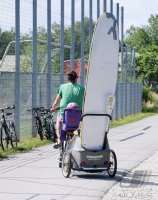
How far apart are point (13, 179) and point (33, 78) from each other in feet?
→ 29.0

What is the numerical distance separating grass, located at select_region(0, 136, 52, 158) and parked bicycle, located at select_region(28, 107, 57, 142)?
28 cm

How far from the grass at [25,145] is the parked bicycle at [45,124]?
0.91ft

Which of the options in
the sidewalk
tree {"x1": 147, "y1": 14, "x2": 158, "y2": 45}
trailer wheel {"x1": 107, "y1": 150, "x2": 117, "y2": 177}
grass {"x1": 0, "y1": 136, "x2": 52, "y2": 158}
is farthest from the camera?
tree {"x1": 147, "y1": 14, "x2": 158, "y2": 45}

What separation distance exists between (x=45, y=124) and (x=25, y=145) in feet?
7.17

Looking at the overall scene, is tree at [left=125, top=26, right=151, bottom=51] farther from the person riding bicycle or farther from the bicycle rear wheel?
the person riding bicycle

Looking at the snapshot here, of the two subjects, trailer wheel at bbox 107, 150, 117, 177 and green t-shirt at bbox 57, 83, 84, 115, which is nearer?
trailer wheel at bbox 107, 150, 117, 177

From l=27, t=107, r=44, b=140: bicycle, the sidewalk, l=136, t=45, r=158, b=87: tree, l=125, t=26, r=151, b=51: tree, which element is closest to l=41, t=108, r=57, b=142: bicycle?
l=27, t=107, r=44, b=140: bicycle

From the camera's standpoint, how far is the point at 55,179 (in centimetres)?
1066

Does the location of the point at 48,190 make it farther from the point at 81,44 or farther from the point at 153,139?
the point at 81,44

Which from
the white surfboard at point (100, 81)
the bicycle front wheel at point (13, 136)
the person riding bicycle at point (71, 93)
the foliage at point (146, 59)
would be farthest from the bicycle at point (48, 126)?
the foliage at point (146, 59)

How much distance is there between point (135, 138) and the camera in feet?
64.8

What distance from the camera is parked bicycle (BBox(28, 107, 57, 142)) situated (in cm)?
1822

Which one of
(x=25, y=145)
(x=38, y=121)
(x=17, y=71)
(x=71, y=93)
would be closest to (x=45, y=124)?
(x=38, y=121)

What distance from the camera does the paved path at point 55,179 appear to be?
927cm
